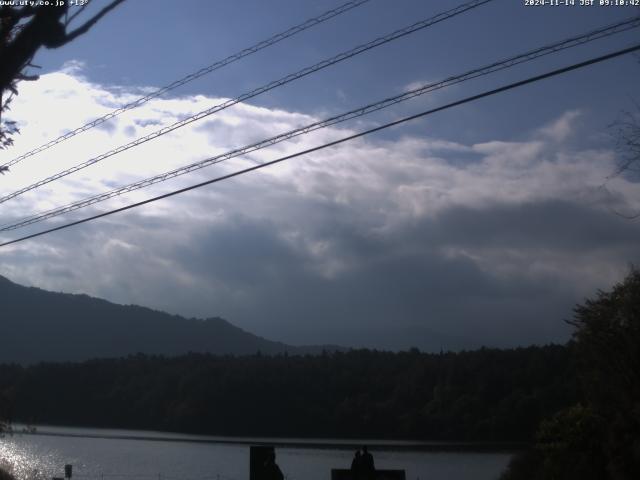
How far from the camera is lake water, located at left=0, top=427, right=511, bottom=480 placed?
47.0 meters

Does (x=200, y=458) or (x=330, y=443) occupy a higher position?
(x=330, y=443)

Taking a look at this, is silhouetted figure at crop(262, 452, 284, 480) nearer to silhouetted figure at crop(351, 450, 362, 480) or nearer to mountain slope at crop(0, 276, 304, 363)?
silhouetted figure at crop(351, 450, 362, 480)

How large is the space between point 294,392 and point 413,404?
14.7m

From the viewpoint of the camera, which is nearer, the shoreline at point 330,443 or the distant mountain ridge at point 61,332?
the shoreline at point 330,443

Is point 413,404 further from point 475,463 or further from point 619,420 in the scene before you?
point 619,420

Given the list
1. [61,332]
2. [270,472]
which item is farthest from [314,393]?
[61,332]

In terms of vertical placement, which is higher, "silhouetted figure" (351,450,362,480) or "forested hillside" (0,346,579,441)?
"forested hillside" (0,346,579,441)

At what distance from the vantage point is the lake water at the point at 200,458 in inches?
1852

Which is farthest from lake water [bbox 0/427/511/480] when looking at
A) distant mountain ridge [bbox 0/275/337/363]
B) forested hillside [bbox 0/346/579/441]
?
distant mountain ridge [bbox 0/275/337/363]

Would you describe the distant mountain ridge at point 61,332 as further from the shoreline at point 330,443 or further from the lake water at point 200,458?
the lake water at point 200,458

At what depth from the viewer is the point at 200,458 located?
204 ft

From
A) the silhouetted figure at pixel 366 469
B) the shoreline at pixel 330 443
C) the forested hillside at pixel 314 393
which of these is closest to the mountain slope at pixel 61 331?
the forested hillside at pixel 314 393

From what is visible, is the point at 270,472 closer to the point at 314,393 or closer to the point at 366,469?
the point at 366,469

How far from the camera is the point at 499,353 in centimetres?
8125
